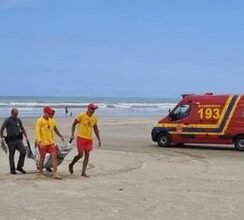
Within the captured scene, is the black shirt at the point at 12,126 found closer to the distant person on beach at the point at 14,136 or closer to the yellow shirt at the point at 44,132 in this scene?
the distant person on beach at the point at 14,136

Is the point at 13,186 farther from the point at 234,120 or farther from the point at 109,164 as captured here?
the point at 234,120

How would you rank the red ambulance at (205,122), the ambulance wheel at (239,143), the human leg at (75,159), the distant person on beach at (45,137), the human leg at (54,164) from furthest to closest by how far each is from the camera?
1. the red ambulance at (205,122)
2. the ambulance wheel at (239,143)
3. the human leg at (75,159)
4. the distant person on beach at (45,137)
5. the human leg at (54,164)

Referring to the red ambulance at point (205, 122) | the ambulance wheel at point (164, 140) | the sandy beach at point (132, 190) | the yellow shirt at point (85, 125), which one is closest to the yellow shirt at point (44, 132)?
the yellow shirt at point (85, 125)

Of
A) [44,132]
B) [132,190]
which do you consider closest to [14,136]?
[44,132]

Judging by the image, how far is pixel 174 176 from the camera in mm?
15242

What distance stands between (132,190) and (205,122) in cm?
1248

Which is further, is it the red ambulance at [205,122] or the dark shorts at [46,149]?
the red ambulance at [205,122]

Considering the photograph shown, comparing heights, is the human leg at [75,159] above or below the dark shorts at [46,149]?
below

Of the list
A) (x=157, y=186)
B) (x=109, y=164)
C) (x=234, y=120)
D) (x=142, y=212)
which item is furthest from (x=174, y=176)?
(x=234, y=120)

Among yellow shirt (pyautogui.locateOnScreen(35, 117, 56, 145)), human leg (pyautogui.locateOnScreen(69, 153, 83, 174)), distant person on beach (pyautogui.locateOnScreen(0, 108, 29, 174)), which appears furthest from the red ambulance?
yellow shirt (pyautogui.locateOnScreen(35, 117, 56, 145))

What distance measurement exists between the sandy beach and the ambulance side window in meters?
4.79

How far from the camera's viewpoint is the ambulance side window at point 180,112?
25.1 meters

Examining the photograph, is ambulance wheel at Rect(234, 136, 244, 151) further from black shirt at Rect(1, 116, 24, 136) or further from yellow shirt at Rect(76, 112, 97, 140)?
black shirt at Rect(1, 116, 24, 136)

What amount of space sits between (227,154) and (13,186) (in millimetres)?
10901
